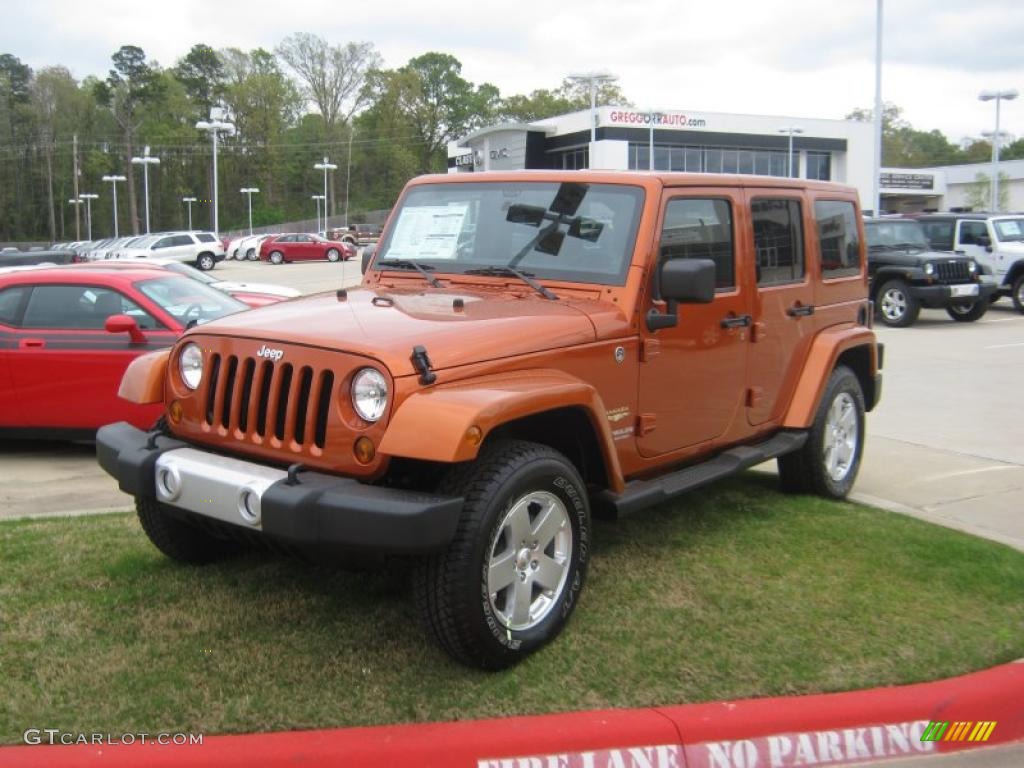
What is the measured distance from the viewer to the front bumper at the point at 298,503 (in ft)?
10.7

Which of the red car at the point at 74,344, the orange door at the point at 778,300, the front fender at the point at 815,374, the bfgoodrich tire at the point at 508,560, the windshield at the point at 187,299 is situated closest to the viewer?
the bfgoodrich tire at the point at 508,560

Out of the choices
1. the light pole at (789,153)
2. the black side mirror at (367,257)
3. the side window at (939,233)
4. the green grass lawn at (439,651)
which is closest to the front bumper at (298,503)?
the green grass lawn at (439,651)

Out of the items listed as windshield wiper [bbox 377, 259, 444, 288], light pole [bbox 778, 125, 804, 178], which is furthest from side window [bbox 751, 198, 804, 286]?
light pole [bbox 778, 125, 804, 178]

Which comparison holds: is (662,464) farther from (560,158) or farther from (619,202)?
→ (560,158)

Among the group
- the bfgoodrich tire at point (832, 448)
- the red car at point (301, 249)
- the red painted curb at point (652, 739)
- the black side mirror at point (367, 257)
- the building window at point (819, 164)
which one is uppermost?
the building window at point (819, 164)

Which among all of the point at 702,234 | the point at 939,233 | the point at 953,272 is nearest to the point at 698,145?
the point at 939,233

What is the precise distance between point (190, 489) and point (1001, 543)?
416cm

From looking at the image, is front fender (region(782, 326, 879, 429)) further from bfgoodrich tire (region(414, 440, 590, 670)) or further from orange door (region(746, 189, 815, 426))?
bfgoodrich tire (region(414, 440, 590, 670))

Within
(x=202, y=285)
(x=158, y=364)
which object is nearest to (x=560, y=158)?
(x=202, y=285)

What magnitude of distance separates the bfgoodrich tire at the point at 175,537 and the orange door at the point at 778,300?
2.87 m

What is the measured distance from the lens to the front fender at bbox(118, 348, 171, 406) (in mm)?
4281

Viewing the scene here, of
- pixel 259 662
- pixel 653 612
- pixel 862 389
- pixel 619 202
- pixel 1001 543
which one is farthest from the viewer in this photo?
pixel 862 389

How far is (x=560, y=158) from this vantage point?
217 feet

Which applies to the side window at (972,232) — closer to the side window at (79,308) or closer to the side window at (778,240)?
the side window at (778,240)
